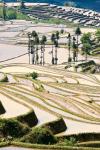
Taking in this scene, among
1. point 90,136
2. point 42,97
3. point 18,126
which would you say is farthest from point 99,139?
point 42,97

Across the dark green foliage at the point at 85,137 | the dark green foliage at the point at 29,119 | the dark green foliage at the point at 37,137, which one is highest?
the dark green foliage at the point at 37,137

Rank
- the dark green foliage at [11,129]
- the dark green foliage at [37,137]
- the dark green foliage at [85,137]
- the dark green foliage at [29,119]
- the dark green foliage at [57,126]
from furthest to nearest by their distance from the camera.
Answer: the dark green foliage at [29,119]
the dark green foliage at [57,126]
the dark green foliage at [85,137]
the dark green foliage at [11,129]
the dark green foliage at [37,137]

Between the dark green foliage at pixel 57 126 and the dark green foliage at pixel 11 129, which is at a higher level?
the dark green foliage at pixel 11 129

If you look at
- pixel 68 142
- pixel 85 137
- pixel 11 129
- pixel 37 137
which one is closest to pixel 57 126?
pixel 85 137

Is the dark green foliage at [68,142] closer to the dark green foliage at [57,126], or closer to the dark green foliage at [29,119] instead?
the dark green foliage at [57,126]

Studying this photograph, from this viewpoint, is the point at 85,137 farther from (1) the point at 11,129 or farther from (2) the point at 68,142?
(1) the point at 11,129

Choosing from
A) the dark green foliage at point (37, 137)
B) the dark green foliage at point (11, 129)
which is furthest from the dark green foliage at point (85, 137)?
the dark green foliage at point (11, 129)
